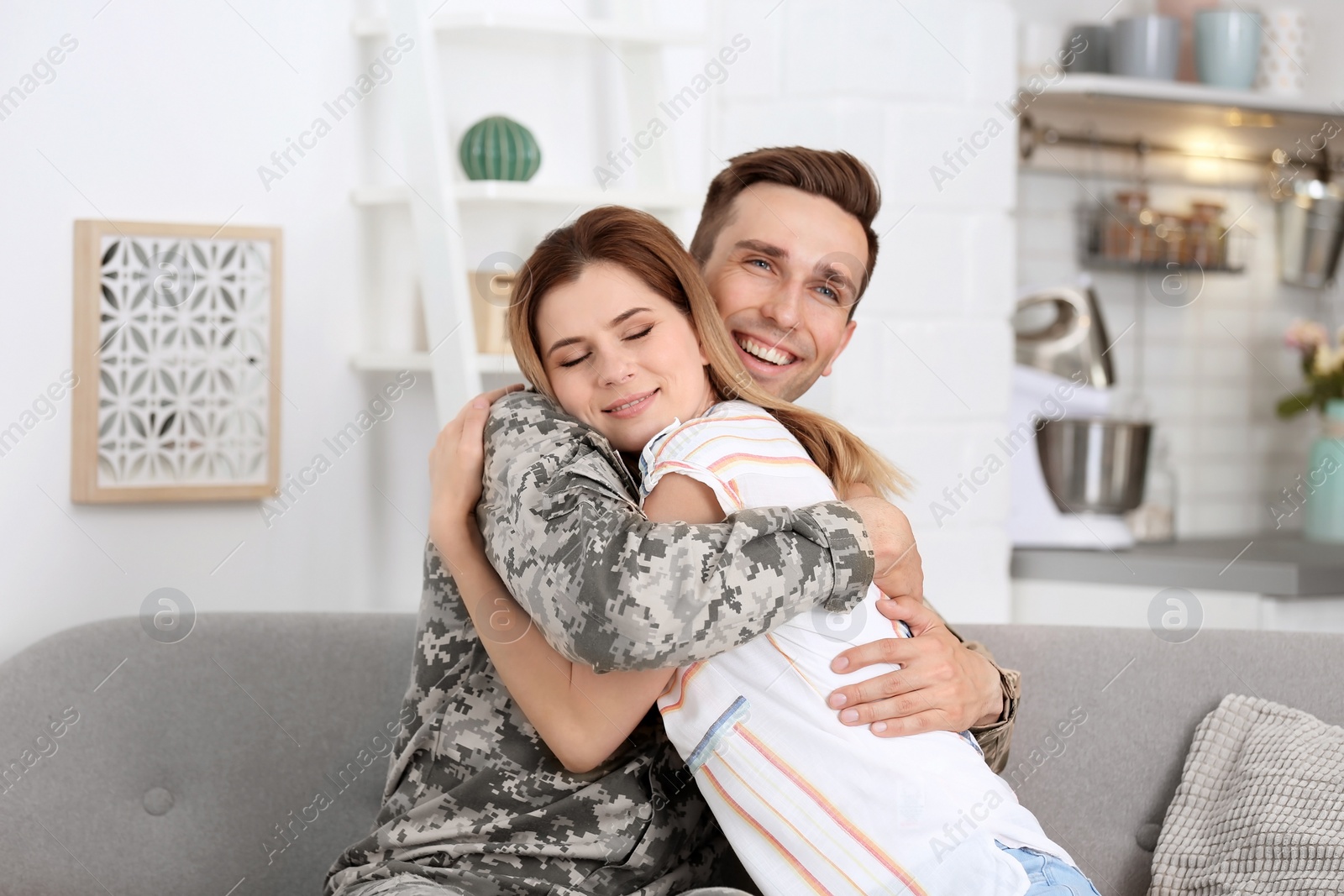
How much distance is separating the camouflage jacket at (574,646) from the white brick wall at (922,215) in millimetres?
1021

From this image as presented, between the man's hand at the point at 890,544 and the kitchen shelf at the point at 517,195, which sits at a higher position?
the kitchen shelf at the point at 517,195

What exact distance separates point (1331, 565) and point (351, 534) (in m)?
1.74

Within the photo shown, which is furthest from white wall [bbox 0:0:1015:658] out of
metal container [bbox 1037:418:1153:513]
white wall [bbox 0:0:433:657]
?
metal container [bbox 1037:418:1153:513]

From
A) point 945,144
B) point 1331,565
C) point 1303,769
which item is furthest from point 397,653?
point 1331,565

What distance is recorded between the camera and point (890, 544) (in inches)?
45.8

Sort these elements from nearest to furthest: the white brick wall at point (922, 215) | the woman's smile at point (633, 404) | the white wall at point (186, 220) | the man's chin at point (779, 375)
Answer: the woman's smile at point (633, 404), the man's chin at point (779, 375), the white wall at point (186, 220), the white brick wall at point (922, 215)

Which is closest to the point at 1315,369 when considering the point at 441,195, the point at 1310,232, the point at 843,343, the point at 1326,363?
the point at 1326,363

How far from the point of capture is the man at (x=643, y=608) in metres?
1.03

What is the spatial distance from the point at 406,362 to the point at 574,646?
1.01 m

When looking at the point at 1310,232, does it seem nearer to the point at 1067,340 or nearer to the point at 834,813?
the point at 1067,340

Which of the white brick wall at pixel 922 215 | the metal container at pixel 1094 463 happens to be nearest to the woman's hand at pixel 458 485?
the white brick wall at pixel 922 215

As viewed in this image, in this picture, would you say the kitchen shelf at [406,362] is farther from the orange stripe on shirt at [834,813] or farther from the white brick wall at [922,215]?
the orange stripe on shirt at [834,813]

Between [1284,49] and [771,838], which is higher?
[1284,49]

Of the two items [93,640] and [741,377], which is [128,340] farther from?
[741,377]
